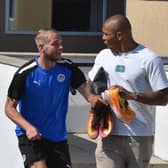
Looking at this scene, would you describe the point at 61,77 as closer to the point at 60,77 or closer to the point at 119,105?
the point at 60,77

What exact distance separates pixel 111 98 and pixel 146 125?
0.35m

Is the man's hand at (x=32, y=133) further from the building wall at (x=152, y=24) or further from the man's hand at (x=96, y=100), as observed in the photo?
the building wall at (x=152, y=24)

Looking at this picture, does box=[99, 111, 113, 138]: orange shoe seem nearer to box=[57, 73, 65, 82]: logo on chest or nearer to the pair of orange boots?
the pair of orange boots

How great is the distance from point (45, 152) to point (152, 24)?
5.43 metres

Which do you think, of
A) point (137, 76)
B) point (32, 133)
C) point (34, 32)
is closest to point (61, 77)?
point (32, 133)

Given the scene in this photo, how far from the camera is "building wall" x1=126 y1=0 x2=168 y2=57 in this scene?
10.6 metres

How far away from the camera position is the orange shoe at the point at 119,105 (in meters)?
5.16

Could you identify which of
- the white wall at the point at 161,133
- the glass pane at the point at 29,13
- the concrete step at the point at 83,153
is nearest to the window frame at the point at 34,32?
the glass pane at the point at 29,13

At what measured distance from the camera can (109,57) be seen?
17.6 feet

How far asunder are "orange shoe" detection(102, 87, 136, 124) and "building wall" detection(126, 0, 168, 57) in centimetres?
535

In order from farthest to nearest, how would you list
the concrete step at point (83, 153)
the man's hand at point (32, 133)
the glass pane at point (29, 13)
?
the glass pane at point (29, 13)
the concrete step at point (83, 153)
the man's hand at point (32, 133)

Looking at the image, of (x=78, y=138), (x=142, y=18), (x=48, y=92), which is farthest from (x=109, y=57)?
(x=142, y=18)

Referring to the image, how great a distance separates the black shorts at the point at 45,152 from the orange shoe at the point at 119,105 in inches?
24.9

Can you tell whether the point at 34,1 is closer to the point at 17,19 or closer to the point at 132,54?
the point at 17,19
